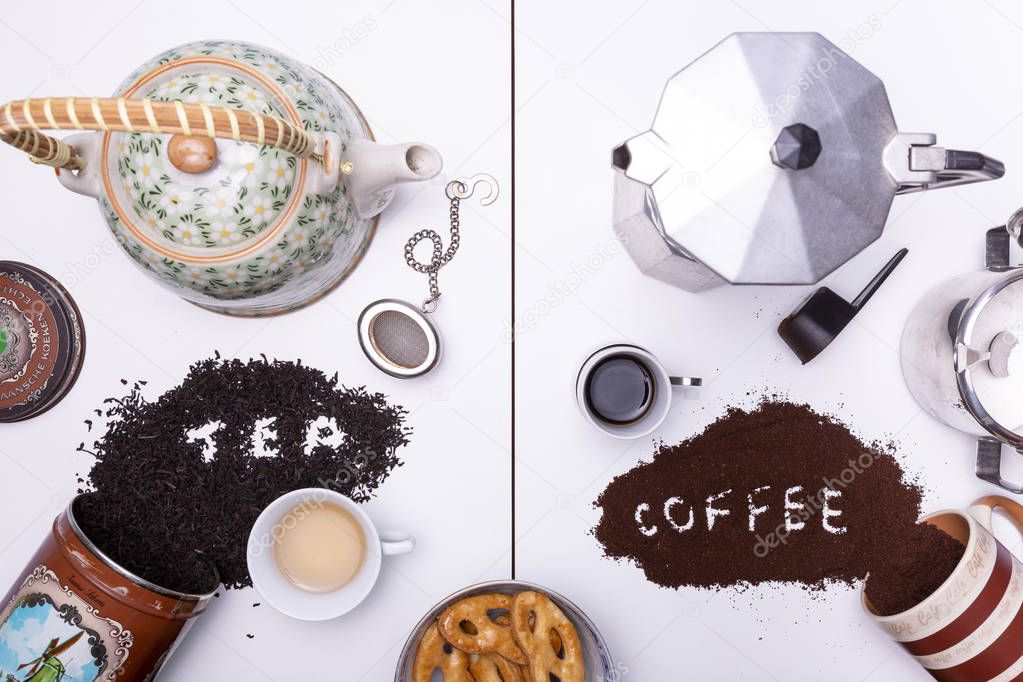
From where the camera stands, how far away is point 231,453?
3.23ft

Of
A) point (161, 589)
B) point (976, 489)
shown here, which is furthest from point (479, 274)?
point (976, 489)

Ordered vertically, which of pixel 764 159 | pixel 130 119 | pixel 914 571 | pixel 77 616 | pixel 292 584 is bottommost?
pixel 914 571

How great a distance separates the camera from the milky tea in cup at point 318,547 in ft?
3.08

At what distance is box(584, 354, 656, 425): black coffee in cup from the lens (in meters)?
0.97

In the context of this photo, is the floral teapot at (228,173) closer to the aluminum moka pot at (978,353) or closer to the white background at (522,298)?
the white background at (522,298)

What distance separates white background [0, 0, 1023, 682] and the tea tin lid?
0.9 inches

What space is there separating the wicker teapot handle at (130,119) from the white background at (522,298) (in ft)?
1.35

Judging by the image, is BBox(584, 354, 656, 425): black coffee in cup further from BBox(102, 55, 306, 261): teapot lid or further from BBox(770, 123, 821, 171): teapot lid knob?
BBox(102, 55, 306, 261): teapot lid

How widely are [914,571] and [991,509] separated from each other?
153mm

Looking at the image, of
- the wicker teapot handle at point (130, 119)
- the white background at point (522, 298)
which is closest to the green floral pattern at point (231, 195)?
the wicker teapot handle at point (130, 119)

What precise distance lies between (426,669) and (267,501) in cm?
31

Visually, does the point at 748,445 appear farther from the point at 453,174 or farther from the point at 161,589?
the point at 161,589

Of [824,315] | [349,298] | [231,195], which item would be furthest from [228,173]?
[824,315]

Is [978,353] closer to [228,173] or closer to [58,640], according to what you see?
[228,173]
